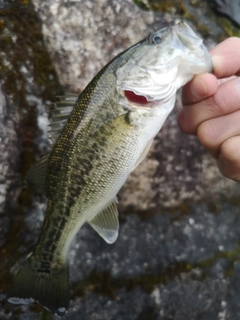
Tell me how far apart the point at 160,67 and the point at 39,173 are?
797 millimetres

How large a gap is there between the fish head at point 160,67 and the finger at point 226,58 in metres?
0.11

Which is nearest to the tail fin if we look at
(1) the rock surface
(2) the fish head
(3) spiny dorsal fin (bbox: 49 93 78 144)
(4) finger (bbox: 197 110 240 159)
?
(1) the rock surface

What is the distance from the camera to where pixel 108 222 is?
210 cm

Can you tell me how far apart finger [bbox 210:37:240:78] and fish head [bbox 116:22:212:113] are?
11 centimetres

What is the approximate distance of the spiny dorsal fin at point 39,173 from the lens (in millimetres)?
1998

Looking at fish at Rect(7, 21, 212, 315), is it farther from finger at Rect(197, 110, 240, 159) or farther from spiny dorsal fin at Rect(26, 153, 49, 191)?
finger at Rect(197, 110, 240, 159)

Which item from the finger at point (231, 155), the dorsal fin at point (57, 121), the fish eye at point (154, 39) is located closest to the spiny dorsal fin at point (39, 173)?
the dorsal fin at point (57, 121)

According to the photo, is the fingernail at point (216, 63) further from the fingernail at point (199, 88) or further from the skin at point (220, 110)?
the fingernail at point (199, 88)

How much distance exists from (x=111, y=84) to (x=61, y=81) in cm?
71

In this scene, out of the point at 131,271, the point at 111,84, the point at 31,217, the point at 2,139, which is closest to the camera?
the point at 111,84

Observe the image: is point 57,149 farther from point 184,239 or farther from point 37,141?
point 184,239

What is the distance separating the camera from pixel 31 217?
239cm

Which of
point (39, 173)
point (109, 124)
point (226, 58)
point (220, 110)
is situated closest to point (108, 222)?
point (39, 173)

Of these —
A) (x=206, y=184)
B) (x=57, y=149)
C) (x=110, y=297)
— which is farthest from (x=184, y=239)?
(x=57, y=149)
